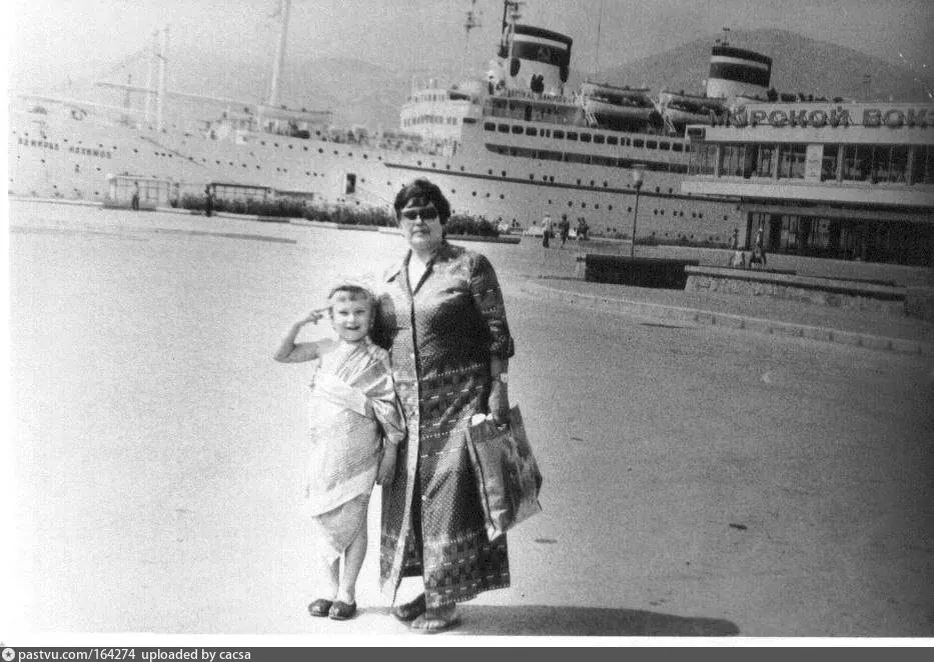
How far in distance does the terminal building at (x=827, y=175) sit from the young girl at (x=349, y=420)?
2294 mm

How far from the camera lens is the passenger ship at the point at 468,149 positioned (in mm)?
4363

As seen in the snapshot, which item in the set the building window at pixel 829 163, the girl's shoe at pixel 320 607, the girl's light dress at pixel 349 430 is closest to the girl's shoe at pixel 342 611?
the girl's shoe at pixel 320 607

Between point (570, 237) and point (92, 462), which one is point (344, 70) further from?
point (92, 462)

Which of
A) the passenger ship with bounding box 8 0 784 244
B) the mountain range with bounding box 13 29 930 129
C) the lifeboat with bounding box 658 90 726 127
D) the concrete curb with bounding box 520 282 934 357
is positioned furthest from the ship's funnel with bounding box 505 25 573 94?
the concrete curb with bounding box 520 282 934 357

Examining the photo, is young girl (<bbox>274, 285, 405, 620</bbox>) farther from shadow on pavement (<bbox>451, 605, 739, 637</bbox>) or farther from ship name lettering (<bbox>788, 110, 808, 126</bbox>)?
ship name lettering (<bbox>788, 110, 808, 126</bbox>)

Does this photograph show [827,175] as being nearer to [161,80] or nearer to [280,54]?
[280,54]

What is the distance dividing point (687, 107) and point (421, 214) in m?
2.08

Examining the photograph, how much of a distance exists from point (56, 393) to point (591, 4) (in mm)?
2569

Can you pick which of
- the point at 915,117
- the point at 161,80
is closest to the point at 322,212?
the point at 161,80

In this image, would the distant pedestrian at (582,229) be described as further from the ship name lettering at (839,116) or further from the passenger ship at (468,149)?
the ship name lettering at (839,116)

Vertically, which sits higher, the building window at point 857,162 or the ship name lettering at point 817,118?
the ship name lettering at point 817,118

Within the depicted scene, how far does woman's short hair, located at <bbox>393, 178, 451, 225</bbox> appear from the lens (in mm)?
3072

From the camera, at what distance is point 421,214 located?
3062mm

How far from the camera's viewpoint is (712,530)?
394 centimetres
